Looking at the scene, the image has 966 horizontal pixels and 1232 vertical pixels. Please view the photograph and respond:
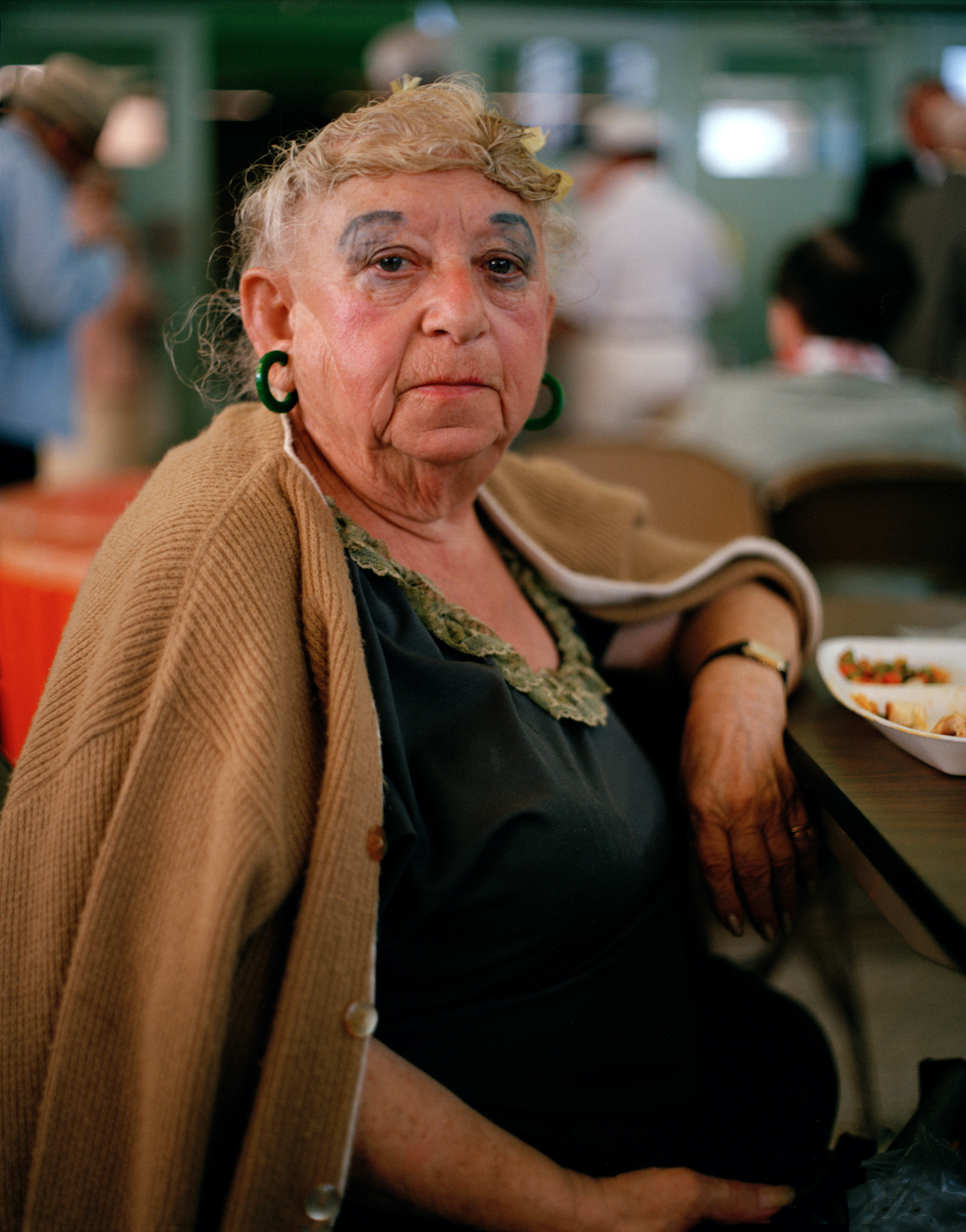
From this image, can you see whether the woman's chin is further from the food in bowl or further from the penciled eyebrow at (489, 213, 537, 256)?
the food in bowl

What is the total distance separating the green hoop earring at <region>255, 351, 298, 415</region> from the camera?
3.43ft

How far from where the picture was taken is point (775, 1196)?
97 centimetres

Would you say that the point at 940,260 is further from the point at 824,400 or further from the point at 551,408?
the point at 551,408

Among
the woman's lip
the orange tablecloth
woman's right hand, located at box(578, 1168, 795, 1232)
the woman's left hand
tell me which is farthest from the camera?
the orange tablecloth

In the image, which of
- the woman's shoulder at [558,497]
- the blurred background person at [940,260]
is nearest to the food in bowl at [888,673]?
the woman's shoulder at [558,497]

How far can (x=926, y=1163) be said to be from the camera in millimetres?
975

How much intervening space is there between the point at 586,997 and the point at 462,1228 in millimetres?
242

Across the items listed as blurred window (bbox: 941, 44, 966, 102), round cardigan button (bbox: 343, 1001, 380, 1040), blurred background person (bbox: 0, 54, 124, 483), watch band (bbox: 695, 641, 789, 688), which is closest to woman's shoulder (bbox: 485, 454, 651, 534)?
watch band (bbox: 695, 641, 789, 688)

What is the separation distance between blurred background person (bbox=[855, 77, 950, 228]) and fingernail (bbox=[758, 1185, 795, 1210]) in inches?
84.7

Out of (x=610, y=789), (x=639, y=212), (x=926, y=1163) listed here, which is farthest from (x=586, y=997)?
(x=639, y=212)

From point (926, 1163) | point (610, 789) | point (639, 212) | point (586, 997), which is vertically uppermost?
point (639, 212)

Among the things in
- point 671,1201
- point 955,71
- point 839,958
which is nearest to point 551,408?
point 671,1201

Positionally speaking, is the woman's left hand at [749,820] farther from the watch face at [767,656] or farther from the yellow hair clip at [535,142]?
the yellow hair clip at [535,142]

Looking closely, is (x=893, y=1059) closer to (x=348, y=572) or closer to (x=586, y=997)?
(x=586, y=997)
